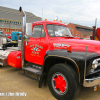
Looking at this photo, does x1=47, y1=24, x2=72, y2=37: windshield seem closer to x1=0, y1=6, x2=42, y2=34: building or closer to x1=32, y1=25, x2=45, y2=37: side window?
x1=32, y1=25, x2=45, y2=37: side window

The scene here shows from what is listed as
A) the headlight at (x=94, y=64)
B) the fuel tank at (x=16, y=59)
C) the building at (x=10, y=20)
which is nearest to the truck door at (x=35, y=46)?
the fuel tank at (x=16, y=59)

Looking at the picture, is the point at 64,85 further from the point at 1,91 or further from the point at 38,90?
the point at 1,91

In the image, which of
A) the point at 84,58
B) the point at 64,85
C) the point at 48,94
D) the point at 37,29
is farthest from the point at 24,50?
the point at 84,58

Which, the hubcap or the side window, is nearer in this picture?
the hubcap

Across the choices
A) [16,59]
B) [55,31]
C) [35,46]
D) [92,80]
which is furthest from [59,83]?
[16,59]

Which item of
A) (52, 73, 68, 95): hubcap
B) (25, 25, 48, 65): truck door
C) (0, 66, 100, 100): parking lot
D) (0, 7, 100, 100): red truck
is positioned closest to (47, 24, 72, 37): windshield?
(0, 7, 100, 100): red truck

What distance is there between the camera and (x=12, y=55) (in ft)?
14.5

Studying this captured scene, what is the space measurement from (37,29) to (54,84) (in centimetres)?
190

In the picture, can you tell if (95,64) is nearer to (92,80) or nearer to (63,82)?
(92,80)

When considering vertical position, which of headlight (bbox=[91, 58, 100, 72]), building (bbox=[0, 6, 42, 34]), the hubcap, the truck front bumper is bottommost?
the hubcap

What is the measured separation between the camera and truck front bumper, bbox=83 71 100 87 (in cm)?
234

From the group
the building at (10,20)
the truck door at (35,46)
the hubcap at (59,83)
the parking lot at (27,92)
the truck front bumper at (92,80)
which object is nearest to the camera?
the truck front bumper at (92,80)

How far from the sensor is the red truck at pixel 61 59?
2412 mm

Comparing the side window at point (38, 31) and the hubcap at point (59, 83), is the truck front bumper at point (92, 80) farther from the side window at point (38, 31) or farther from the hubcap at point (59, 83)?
the side window at point (38, 31)
